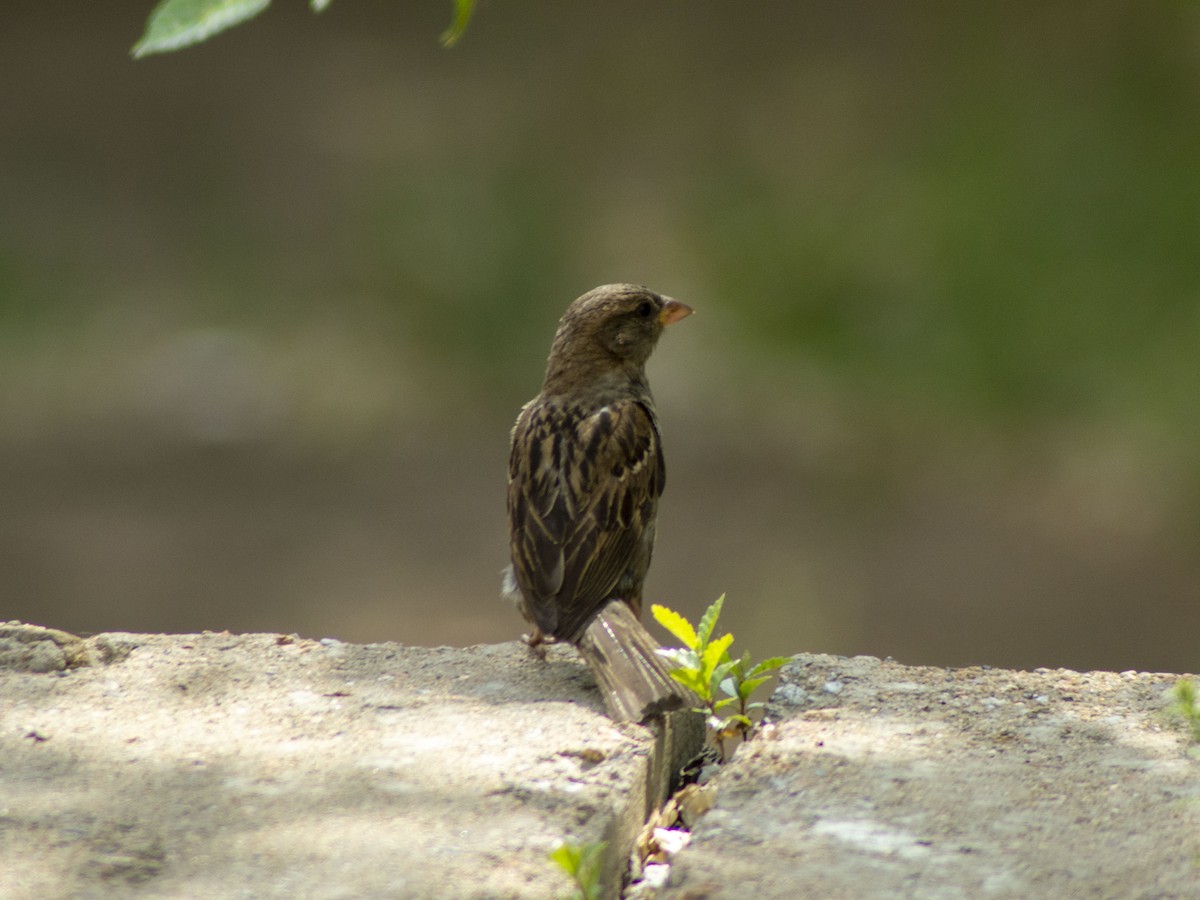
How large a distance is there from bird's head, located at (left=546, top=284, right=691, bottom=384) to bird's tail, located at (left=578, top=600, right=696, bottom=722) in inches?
45.9

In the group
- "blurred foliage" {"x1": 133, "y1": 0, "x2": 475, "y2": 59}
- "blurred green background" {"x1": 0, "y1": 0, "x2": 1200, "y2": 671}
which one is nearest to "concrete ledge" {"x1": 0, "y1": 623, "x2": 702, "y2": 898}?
"blurred foliage" {"x1": 133, "y1": 0, "x2": 475, "y2": 59}

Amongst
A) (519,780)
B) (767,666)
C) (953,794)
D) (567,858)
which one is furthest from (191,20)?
(767,666)

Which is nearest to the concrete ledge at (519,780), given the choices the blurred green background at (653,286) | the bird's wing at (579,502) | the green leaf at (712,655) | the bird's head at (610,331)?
the green leaf at (712,655)

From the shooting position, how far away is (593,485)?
385cm

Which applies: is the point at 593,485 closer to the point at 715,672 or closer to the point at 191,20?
the point at 715,672

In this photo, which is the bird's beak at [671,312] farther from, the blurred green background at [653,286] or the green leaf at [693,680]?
the blurred green background at [653,286]

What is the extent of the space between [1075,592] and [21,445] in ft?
18.4

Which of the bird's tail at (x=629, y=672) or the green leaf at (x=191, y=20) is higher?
the green leaf at (x=191, y=20)

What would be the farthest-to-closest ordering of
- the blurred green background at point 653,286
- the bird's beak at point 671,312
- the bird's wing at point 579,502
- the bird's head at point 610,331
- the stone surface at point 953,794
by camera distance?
the blurred green background at point 653,286 < the bird's beak at point 671,312 < the bird's head at point 610,331 < the bird's wing at point 579,502 < the stone surface at point 953,794

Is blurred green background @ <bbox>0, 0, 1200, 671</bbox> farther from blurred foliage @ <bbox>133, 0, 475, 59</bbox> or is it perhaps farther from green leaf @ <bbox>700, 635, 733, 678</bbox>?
blurred foliage @ <bbox>133, 0, 475, 59</bbox>

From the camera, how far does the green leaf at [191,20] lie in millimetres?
1314

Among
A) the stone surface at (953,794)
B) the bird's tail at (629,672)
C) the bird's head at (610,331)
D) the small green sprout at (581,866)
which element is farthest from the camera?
the bird's head at (610,331)

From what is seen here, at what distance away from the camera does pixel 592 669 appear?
304 centimetres

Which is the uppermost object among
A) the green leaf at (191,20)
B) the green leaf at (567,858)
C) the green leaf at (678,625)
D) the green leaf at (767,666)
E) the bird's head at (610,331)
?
the green leaf at (191,20)
